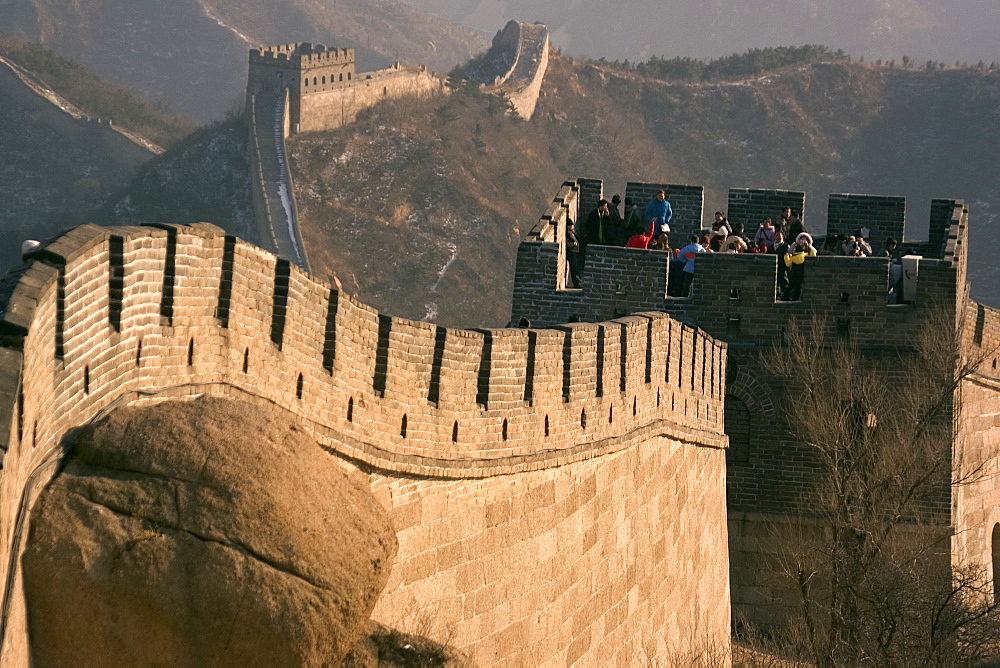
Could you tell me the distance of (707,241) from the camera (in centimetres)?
2009

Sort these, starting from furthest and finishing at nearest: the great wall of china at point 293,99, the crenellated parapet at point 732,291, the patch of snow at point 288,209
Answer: the great wall of china at point 293,99 < the patch of snow at point 288,209 < the crenellated parapet at point 732,291

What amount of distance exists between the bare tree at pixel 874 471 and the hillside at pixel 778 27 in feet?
432

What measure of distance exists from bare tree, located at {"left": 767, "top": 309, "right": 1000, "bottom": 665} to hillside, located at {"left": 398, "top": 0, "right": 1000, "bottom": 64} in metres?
132

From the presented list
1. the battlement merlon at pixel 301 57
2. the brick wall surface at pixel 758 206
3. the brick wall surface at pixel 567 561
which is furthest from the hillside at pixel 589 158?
the brick wall surface at pixel 567 561

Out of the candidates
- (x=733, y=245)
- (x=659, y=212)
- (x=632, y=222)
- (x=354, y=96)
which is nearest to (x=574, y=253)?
(x=632, y=222)

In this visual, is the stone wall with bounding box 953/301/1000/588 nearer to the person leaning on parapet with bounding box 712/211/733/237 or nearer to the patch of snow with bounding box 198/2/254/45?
the person leaning on parapet with bounding box 712/211/733/237

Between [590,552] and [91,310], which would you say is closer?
[91,310]

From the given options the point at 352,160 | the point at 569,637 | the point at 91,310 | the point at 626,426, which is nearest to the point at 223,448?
the point at 91,310

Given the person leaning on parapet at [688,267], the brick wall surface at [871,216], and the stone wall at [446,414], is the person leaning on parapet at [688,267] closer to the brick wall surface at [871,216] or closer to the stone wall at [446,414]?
the stone wall at [446,414]

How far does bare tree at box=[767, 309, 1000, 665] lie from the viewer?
17.5 m

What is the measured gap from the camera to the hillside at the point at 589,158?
7156cm

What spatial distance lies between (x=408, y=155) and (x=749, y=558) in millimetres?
59938

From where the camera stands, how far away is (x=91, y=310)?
721 centimetres

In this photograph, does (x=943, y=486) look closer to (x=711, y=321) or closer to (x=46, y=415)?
(x=711, y=321)
